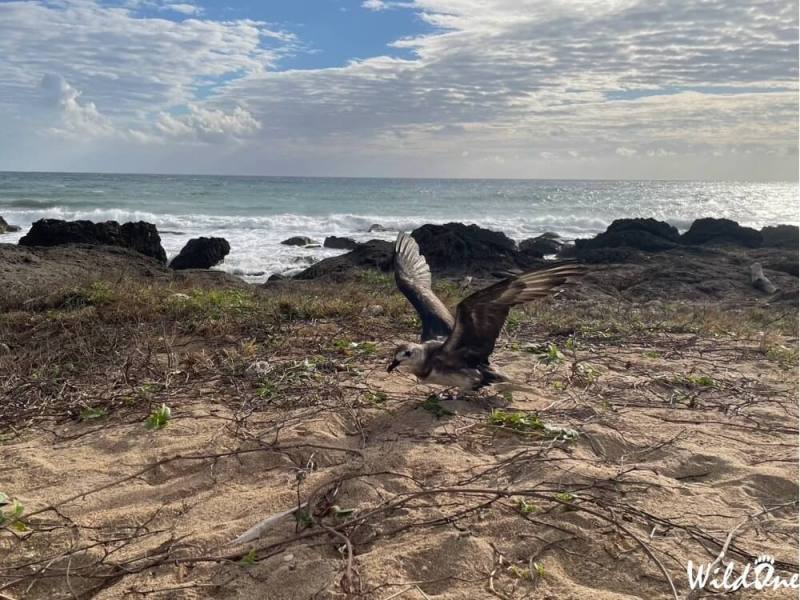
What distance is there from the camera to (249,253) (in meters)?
21.3

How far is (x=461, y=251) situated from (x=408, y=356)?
38.4ft

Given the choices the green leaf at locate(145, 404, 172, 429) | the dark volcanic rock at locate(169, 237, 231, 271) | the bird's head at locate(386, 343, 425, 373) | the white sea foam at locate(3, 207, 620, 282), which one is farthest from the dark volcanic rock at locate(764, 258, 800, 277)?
the green leaf at locate(145, 404, 172, 429)

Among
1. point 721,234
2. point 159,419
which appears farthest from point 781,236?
point 159,419

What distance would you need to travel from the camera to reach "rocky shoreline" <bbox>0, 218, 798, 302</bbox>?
36.8 feet

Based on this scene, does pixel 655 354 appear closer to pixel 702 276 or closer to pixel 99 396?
pixel 99 396

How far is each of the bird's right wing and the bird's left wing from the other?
0.40 meters

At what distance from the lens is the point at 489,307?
4.33m

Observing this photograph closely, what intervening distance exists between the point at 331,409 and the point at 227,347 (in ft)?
5.50

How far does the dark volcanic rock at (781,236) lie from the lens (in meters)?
20.4

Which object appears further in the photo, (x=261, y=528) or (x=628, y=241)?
(x=628, y=241)

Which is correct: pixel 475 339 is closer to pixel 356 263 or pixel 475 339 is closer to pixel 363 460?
pixel 363 460

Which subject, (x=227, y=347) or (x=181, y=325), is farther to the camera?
(x=181, y=325)

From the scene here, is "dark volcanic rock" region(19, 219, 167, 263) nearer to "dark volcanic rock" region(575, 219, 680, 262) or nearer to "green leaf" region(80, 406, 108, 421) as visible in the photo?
"green leaf" region(80, 406, 108, 421)

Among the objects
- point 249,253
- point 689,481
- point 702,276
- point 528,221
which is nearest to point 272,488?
point 689,481
